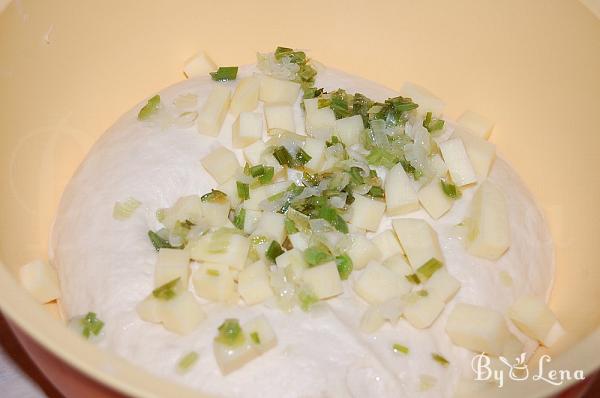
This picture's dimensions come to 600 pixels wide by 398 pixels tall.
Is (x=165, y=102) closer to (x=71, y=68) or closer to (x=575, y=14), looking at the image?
(x=71, y=68)

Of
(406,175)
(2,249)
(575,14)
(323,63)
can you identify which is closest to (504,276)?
(406,175)

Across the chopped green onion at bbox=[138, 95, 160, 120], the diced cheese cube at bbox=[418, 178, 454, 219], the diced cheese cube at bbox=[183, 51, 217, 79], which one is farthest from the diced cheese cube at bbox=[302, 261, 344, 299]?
the diced cheese cube at bbox=[183, 51, 217, 79]

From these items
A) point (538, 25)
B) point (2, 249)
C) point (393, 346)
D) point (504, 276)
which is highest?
point (538, 25)

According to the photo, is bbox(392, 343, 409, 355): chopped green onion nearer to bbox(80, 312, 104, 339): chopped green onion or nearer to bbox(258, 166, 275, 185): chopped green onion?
bbox(258, 166, 275, 185): chopped green onion

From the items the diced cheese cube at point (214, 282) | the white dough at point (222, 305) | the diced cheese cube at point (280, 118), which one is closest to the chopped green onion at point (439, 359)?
the white dough at point (222, 305)

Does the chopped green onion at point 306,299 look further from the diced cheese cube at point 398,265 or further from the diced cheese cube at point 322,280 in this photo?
the diced cheese cube at point 398,265

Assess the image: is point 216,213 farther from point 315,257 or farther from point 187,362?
point 187,362
